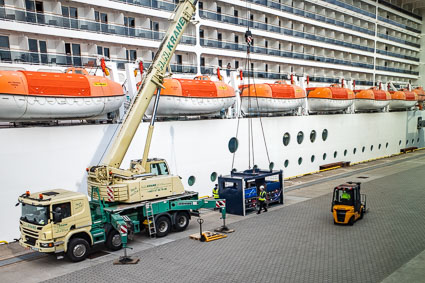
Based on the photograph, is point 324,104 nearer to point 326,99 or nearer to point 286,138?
point 326,99

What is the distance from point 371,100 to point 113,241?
85.8 ft

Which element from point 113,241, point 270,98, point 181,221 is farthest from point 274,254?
point 270,98

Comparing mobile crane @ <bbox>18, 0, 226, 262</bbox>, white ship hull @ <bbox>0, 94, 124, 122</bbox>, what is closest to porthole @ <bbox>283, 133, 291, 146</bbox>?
mobile crane @ <bbox>18, 0, 226, 262</bbox>

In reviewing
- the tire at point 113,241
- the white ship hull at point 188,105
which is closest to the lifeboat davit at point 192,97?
the white ship hull at point 188,105

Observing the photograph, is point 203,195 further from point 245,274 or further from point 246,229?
point 245,274

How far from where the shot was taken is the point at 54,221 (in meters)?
9.66

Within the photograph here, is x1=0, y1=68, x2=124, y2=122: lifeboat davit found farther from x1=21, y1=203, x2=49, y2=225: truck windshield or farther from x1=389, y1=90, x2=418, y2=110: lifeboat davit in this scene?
x1=389, y1=90, x2=418, y2=110: lifeboat davit

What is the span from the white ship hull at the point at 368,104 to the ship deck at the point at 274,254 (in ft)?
51.0

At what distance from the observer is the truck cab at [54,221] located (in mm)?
9648

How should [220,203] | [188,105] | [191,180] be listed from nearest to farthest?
[220,203] → [188,105] → [191,180]

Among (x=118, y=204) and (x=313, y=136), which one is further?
(x=313, y=136)

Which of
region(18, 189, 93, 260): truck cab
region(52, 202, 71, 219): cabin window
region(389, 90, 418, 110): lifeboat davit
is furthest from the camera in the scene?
region(389, 90, 418, 110): lifeboat davit

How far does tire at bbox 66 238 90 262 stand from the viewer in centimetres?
1005

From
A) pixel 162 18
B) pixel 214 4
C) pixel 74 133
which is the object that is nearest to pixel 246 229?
pixel 74 133
